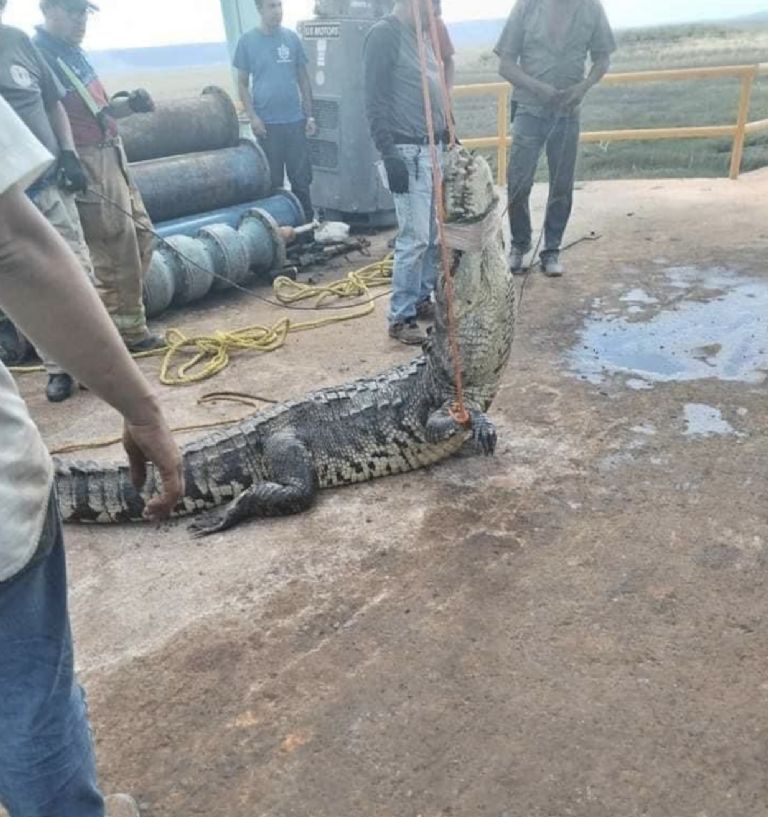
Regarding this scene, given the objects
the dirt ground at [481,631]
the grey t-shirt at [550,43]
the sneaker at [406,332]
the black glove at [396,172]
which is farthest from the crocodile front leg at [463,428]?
the grey t-shirt at [550,43]

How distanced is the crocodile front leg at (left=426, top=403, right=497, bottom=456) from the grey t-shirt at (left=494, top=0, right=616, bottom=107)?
325 cm

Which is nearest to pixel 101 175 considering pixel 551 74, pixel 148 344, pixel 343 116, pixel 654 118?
pixel 148 344

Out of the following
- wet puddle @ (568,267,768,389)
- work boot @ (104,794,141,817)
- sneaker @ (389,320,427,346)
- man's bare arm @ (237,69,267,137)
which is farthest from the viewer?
man's bare arm @ (237,69,267,137)

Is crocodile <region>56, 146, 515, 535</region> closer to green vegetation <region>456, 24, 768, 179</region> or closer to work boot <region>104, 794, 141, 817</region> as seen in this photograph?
work boot <region>104, 794, 141, 817</region>

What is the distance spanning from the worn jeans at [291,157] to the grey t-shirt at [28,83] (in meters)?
3.35

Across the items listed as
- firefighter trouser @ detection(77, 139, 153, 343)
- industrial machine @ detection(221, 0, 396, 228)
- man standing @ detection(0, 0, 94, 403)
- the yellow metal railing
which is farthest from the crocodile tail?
the yellow metal railing

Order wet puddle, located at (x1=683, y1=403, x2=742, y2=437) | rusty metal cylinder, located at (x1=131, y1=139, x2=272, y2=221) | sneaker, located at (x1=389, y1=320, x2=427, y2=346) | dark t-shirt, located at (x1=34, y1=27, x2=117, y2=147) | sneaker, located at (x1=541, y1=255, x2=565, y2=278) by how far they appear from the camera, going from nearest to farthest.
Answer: wet puddle, located at (x1=683, y1=403, x2=742, y2=437), dark t-shirt, located at (x1=34, y1=27, x2=117, y2=147), sneaker, located at (x1=389, y1=320, x2=427, y2=346), sneaker, located at (x1=541, y1=255, x2=565, y2=278), rusty metal cylinder, located at (x1=131, y1=139, x2=272, y2=221)

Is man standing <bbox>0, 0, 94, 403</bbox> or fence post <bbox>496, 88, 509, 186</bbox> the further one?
fence post <bbox>496, 88, 509, 186</bbox>

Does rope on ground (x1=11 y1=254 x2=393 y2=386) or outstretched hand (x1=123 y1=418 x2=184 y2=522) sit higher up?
outstretched hand (x1=123 y1=418 x2=184 y2=522)

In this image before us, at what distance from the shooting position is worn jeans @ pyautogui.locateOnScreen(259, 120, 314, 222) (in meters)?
7.48

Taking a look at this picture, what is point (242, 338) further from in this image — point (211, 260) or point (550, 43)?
point (550, 43)

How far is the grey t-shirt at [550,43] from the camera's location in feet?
18.3

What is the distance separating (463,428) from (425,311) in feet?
7.38

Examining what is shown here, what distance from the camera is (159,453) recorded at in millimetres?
1466
